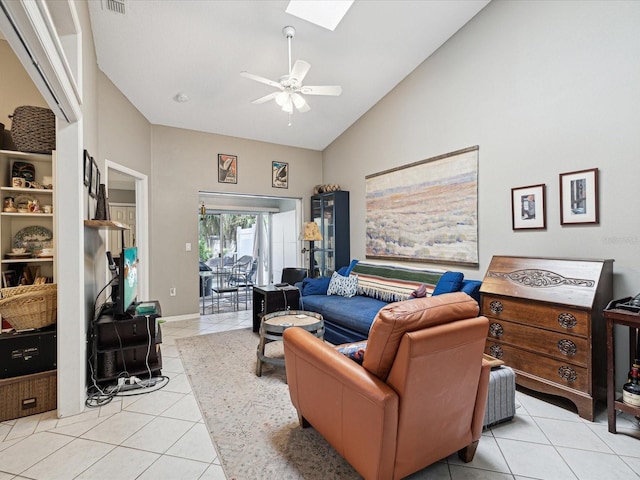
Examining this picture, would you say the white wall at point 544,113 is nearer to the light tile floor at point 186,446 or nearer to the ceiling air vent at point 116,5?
the light tile floor at point 186,446

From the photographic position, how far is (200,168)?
16.2 ft

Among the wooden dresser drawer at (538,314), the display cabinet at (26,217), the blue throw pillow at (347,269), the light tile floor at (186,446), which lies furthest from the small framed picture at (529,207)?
the display cabinet at (26,217)

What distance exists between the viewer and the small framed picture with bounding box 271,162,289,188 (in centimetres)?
550

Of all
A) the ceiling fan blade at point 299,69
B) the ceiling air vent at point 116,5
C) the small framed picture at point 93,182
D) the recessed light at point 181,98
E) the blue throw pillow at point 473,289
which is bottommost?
the blue throw pillow at point 473,289

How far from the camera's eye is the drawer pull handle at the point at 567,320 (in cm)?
218

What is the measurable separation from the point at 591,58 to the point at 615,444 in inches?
105

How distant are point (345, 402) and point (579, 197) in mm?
2457

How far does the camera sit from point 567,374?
2.22 meters

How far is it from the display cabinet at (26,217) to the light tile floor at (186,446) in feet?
4.39

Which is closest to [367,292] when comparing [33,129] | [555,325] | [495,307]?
[495,307]

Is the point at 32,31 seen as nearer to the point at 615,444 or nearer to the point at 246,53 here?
the point at 246,53

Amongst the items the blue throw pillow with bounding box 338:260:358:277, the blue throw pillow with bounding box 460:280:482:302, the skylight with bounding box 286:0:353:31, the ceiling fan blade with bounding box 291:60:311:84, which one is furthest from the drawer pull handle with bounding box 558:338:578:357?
the skylight with bounding box 286:0:353:31

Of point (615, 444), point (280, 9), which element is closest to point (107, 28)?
point (280, 9)

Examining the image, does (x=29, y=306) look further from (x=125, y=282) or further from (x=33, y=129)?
(x=33, y=129)
